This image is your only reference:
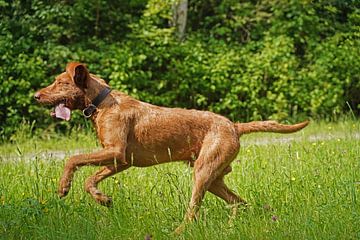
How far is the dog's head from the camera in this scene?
296 inches

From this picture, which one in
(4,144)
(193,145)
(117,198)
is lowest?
(4,144)

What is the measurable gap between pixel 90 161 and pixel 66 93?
90cm

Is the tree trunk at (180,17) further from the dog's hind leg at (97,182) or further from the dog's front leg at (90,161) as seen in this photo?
the dog's front leg at (90,161)

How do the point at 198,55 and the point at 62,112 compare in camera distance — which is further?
the point at 198,55

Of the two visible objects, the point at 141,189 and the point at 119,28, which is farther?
the point at 119,28

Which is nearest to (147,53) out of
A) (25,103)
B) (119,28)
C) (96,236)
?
(119,28)

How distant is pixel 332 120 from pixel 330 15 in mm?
3196

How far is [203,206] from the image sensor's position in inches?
288

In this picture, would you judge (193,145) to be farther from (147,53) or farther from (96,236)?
(147,53)

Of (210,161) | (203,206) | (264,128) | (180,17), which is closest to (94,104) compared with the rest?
(210,161)

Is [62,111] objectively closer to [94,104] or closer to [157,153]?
[94,104]

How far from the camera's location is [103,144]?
723 centimetres

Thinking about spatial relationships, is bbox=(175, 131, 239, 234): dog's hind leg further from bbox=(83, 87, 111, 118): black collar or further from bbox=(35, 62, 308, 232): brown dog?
bbox=(83, 87, 111, 118): black collar

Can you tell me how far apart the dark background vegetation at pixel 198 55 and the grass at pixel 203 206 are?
20.4 ft
